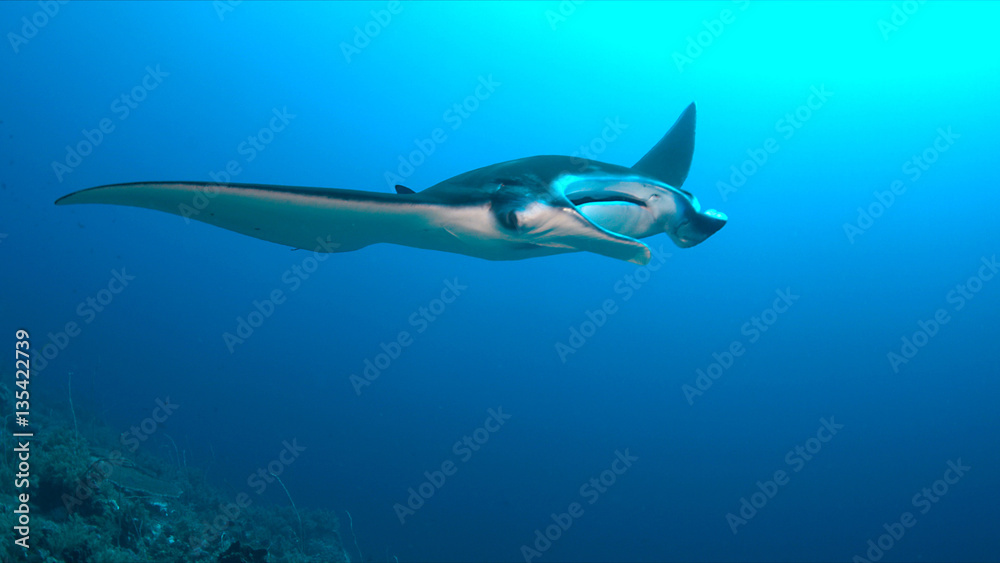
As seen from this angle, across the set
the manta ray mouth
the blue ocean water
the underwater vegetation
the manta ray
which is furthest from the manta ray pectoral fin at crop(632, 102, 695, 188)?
the blue ocean water

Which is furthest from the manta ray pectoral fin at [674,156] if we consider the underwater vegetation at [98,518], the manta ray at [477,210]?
the underwater vegetation at [98,518]

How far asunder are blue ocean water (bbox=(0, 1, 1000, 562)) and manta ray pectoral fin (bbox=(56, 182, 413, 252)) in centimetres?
1320

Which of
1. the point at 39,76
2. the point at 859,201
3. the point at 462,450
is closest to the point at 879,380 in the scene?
the point at 859,201

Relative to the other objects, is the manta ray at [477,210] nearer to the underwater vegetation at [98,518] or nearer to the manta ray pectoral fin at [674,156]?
the manta ray pectoral fin at [674,156]

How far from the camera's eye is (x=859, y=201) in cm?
3256

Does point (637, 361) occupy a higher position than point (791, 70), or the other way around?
point (791, 70)

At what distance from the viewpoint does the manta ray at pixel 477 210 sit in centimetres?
205

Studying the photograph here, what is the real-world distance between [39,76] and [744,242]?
193 ft

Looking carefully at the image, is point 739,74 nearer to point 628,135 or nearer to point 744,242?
point 628,135

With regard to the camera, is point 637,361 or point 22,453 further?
point 637,361

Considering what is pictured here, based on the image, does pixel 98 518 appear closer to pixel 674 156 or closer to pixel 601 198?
pixel 601 198

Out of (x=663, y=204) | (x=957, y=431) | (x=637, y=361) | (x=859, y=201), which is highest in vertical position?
(x=859, y=201)

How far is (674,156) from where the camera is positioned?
5012 millimetres

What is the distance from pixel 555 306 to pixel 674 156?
38.2 meters
